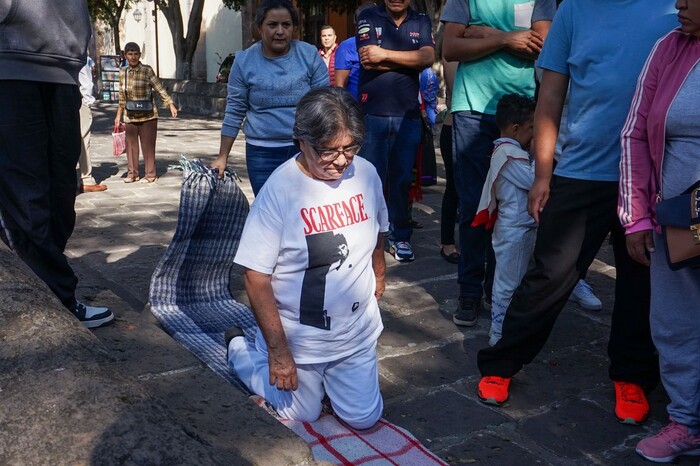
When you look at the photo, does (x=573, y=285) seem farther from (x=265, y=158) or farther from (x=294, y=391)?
(x=265, y=158)

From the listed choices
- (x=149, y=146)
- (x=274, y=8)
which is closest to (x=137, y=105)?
(x=149, y=146)

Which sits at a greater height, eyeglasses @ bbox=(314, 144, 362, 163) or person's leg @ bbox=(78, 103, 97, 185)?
eyeglasses @ bbox=(314, 144, 362, 163)

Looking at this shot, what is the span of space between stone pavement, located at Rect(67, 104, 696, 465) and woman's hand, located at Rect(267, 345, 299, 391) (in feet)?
0.52

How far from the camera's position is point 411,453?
320 cm

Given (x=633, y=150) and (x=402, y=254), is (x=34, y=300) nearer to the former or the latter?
(x=633, y=150)

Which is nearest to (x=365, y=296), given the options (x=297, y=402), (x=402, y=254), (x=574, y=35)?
(x=297, y=402)

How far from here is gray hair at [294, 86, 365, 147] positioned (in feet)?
10.2

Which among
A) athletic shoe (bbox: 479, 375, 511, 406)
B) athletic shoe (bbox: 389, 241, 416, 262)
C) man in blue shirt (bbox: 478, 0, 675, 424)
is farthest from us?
athletic shoe (bbox: 389, 241, 416, 262)

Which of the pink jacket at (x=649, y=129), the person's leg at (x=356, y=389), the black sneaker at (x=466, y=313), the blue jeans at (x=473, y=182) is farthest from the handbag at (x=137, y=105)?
the pink jacket at (x=649, y=129)

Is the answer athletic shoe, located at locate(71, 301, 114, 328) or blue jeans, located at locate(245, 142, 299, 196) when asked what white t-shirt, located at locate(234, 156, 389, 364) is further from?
blue jeans, located at locate(245, 142, 299, 196)

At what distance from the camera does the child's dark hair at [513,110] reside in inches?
170

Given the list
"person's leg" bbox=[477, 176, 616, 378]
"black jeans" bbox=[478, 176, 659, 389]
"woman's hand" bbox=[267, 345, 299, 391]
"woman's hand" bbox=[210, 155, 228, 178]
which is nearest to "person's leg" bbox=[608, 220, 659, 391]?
"black jeans" bbox=[478, 176, 659, 389]

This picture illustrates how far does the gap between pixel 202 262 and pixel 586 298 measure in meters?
2.21

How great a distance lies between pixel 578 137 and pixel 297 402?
60.3 inches
